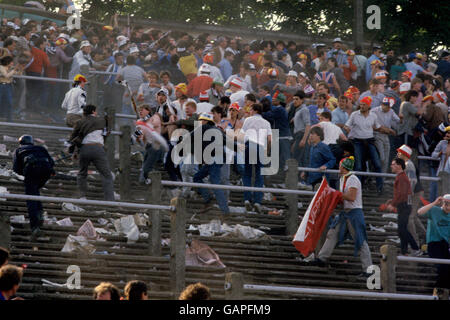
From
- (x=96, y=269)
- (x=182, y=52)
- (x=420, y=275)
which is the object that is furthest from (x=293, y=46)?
(x=96, y=269)

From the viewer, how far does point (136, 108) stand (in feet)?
70.9

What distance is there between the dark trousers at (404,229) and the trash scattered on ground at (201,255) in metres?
3.27

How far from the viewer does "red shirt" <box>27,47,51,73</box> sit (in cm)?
2458

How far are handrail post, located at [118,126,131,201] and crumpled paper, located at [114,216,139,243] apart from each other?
145 cm

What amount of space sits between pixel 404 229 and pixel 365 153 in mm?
3745

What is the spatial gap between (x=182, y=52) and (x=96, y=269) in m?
11.1

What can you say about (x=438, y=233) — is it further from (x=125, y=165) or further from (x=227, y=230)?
(x=125, y=165)

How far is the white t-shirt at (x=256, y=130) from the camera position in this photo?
64.8 feet

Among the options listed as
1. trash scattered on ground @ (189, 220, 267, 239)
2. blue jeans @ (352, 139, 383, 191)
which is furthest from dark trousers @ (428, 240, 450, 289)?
blue jeans @ (352, 139, 383, 191)

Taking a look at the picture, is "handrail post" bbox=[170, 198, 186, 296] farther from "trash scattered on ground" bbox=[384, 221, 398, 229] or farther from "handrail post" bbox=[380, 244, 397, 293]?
"trash scattered on ground" bbox=[384, 221, 398, 229]

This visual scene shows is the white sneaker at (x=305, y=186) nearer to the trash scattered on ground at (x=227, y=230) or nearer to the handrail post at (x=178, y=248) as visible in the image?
the trash scattered on ground at (x=227, y=230)

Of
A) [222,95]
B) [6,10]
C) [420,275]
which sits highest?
[6,10]

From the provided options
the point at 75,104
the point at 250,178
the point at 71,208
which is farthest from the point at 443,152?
the point at 71,208

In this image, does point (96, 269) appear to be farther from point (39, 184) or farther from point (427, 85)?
point (427, 85)
